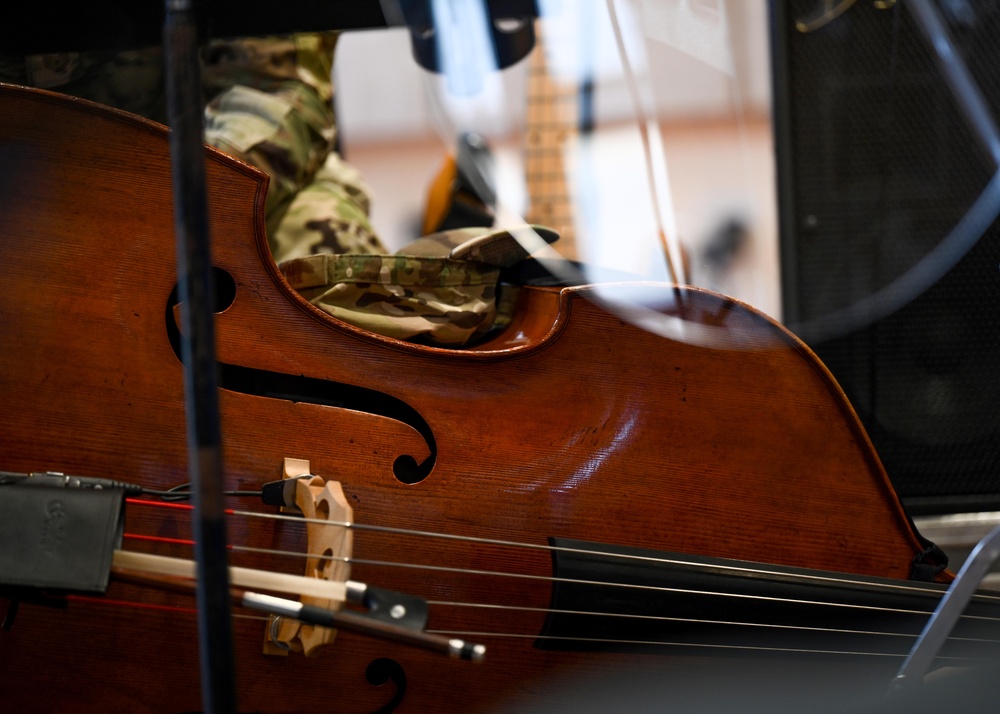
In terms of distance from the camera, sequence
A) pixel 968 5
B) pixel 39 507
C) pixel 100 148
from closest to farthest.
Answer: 1. pixel 39 507
2. pixel 100 148
3. pixel 968 5

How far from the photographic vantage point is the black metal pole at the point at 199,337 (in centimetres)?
34

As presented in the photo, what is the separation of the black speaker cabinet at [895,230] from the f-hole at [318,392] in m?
0.53

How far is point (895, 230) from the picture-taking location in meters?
0.99

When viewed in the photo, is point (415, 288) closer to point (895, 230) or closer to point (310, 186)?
point (310, 186)

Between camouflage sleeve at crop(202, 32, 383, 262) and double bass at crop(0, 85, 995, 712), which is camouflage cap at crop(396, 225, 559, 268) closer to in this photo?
double bass at crop(0, 85, 995, 712)

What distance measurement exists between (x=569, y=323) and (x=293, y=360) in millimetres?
206

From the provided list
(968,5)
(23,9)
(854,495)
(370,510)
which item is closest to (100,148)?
(23,9)

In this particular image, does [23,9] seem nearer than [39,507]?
No

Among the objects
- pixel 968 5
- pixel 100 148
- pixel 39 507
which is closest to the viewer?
pixel 39 507

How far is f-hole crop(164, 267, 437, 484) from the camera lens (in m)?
0.57

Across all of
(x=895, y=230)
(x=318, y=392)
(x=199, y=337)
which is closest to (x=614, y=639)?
(x=318, y=392)

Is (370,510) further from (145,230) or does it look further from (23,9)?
(23,9)

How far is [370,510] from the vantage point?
56 cm

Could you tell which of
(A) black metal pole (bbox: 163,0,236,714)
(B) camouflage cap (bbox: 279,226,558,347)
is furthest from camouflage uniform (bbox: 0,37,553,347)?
(A) black metal pole (bbox: 163,0,236,714)
